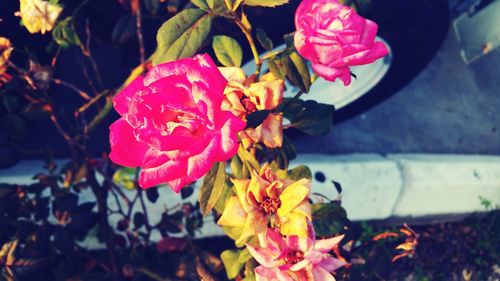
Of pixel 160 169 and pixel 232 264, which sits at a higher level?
pixel 160 169

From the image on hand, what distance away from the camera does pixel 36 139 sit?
219cm

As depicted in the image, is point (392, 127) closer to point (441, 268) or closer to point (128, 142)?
point (441, 268)

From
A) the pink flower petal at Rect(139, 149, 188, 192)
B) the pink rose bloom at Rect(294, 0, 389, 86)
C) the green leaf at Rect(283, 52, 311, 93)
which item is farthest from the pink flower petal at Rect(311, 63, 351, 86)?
the pink flower petal at Rect(139, 149, 188, 192)

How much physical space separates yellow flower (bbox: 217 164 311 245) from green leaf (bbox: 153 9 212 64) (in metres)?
0.33

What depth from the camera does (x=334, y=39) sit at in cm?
86

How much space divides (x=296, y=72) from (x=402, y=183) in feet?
4.54

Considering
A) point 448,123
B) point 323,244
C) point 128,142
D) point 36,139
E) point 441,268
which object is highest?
point 128,142

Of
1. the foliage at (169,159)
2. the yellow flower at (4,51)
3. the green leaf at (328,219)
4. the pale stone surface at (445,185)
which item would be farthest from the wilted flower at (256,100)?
the pale stone surface at (445,185)

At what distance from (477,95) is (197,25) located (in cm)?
235

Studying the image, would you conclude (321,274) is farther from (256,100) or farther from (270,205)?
(256,100)

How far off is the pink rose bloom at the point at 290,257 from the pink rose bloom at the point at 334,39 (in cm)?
32

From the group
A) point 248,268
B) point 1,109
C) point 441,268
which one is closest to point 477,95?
point 441,268

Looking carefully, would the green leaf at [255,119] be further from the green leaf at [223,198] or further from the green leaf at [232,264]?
the green leaf at [232,264]

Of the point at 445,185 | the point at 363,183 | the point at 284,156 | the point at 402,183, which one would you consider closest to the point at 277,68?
the point at 284,156
